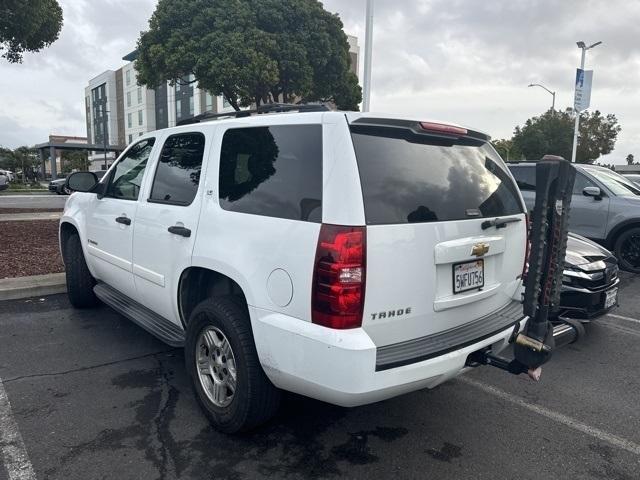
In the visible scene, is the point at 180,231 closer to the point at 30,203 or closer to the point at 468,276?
the point at 468,276

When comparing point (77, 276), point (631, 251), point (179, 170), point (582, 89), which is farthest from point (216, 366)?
point (582, 89)

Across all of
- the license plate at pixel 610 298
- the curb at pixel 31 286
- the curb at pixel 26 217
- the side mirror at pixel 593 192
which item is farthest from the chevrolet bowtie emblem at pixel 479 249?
the curb at pixel 26 217

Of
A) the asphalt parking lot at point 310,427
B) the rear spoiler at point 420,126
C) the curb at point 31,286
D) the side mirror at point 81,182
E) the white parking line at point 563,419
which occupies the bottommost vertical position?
the white parking line at point 563,419

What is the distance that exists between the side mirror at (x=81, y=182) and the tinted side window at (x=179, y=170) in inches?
47.1

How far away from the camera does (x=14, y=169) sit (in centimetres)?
5719

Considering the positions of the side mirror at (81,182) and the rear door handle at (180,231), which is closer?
the rear door handle at (180,231)

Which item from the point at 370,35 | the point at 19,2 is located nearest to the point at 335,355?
the point at 19,2

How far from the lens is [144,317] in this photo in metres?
3.83

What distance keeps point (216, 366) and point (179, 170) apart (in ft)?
4.65

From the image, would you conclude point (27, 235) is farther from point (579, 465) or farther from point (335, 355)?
point (579, 465)

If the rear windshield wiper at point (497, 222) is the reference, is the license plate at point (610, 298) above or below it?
below

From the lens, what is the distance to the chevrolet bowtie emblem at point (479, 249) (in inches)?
108

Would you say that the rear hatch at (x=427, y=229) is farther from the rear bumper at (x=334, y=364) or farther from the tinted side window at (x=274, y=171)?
the tinted side window at (x=274, y=171)

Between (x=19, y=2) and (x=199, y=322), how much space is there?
9.32 meters
